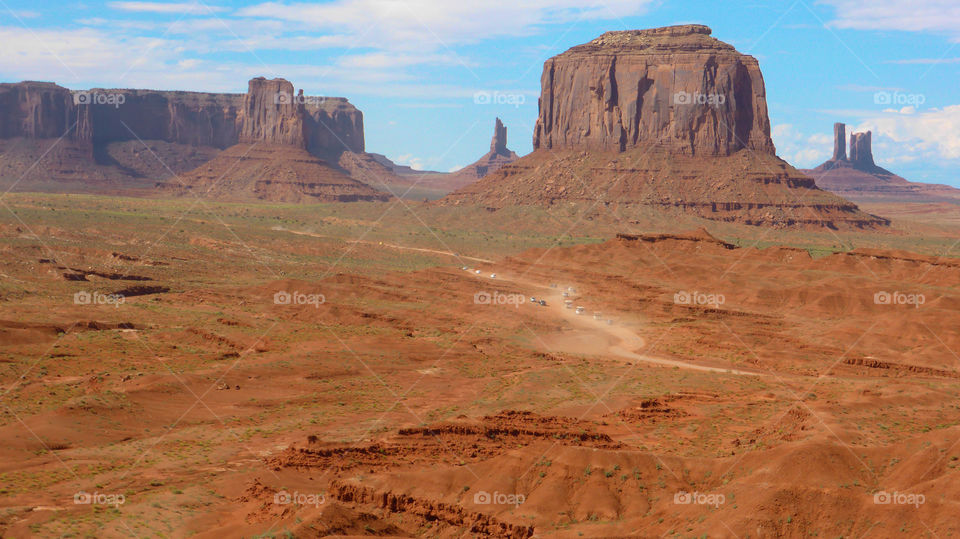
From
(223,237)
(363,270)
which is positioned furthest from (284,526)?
(223,237)

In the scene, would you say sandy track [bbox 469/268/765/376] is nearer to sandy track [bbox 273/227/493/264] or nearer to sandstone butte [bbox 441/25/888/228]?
sandy track [bbox 273/227/493/264]

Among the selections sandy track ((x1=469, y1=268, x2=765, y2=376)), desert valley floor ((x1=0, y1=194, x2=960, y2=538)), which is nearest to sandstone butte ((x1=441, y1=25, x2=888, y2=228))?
desert valley floor ((x1=0, y1=194, x2=960, y2=538))

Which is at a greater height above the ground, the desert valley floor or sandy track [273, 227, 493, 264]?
sandy track [273, 227, 493, 264]

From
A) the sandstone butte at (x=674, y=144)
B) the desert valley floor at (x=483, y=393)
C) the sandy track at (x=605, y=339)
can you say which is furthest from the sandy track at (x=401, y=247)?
the sandstone butte at (x=674, y=144)

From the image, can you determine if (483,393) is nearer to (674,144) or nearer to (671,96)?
(671,96)

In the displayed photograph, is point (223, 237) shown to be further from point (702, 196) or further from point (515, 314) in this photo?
point (702, 196)

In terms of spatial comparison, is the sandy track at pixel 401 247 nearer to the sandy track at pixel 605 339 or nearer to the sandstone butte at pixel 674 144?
the sandy track at pixel 605 339
